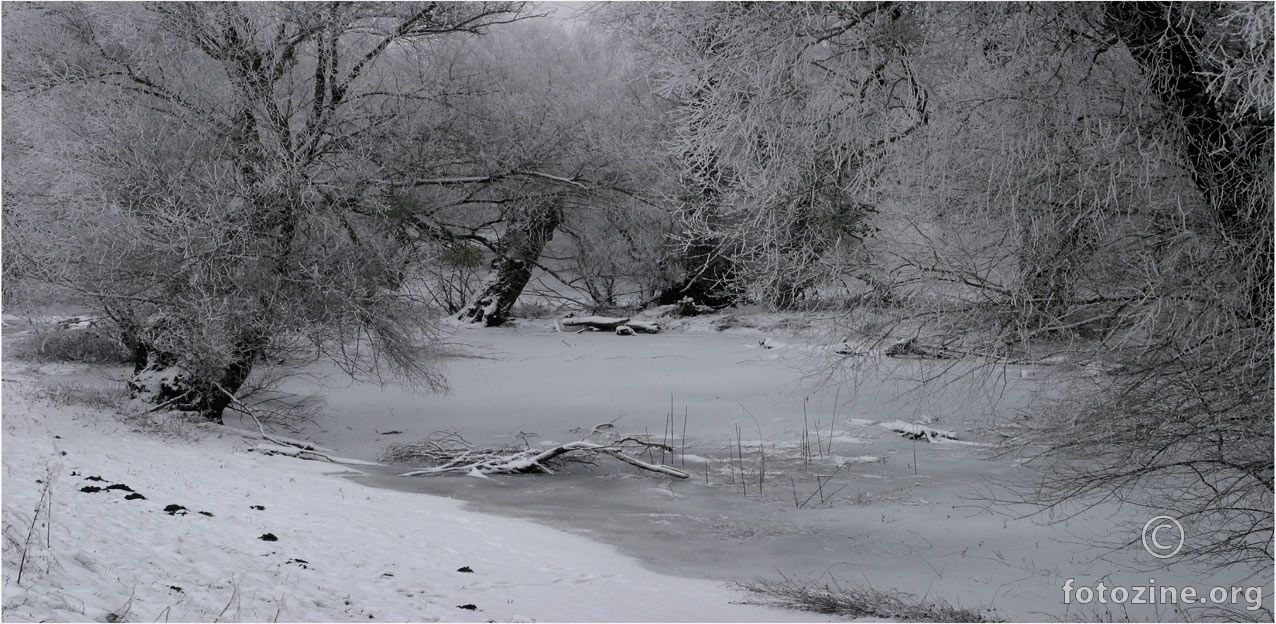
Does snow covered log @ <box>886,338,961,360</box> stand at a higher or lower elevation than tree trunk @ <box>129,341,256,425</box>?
higher

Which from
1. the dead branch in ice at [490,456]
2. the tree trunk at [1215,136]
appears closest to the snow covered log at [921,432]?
the dead branch in ice at [490,456]

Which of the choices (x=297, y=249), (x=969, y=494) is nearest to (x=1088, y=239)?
(x=969, y=494)

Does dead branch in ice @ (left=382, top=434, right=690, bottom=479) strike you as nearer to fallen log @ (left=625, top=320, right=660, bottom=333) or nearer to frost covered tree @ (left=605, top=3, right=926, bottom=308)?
frost covered tree @ (left=605, top=3, right=926, bottom=308)

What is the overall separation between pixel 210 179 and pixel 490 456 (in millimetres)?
3825

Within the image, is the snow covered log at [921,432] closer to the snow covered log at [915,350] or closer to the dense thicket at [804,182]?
the dense thicket at [804,182]

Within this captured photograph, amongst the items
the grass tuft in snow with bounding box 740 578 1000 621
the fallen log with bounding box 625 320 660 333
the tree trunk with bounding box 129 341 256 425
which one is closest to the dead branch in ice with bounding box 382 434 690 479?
the tree trunk with bounding box 129 341 256 425

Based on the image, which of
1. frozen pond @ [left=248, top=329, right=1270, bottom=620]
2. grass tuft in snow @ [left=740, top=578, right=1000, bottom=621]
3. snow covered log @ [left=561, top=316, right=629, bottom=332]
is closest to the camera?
grass tuft in snow @ [left=740, top=578, right=1000, bottom=621]

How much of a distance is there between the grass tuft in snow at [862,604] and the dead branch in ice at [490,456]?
13.8 feet

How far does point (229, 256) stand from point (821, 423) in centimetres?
689

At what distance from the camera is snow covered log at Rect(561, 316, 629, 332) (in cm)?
2272

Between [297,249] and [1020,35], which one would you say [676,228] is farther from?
[1020,35]

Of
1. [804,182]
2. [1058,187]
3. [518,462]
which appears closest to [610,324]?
[518,462]

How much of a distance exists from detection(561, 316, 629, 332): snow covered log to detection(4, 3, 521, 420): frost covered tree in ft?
36.2

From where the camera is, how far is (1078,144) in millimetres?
6922
